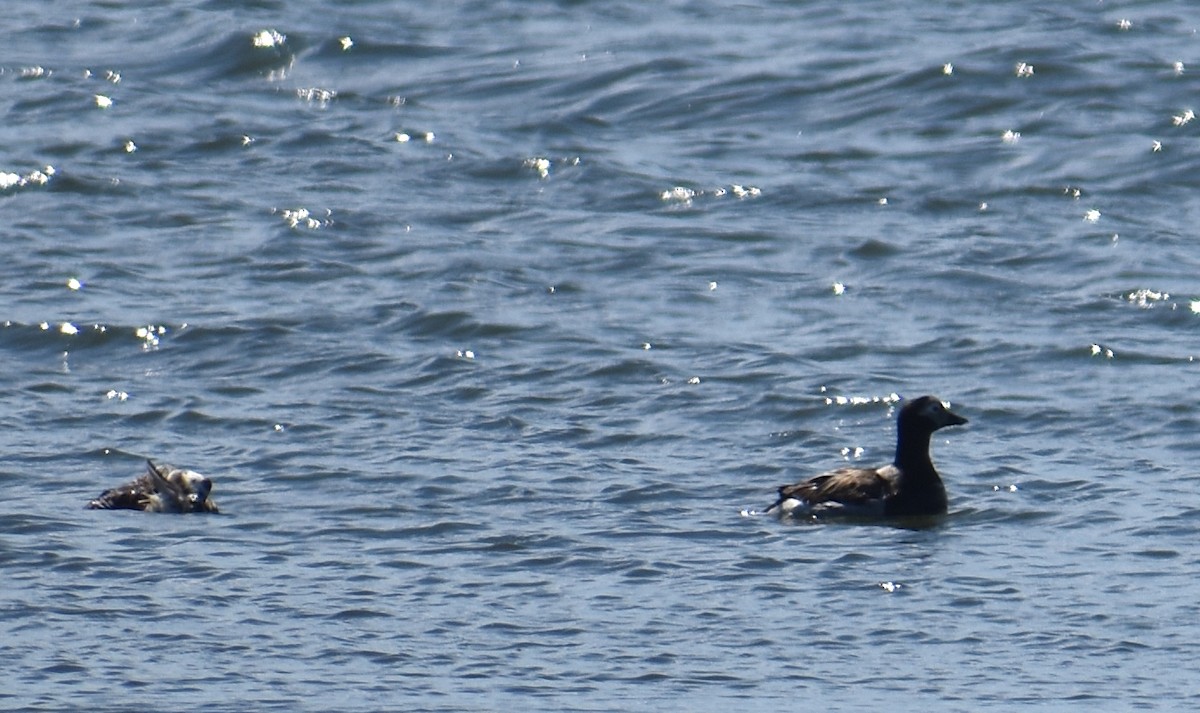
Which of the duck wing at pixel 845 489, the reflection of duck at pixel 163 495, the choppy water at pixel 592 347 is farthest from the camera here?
the duck wing at pixel 845 489

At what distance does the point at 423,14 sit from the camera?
28.4 meters

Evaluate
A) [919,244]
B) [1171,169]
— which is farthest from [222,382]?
[1171,169]

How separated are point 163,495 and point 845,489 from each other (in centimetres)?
351

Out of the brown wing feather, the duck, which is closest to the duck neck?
the duck

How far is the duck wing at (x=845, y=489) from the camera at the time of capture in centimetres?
1272

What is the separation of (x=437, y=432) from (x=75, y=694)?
510 cm

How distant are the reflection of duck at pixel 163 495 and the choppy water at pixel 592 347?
205 mm

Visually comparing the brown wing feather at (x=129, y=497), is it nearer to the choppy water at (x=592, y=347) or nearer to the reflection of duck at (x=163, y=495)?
the reflection of duck at (x=163, y=495)

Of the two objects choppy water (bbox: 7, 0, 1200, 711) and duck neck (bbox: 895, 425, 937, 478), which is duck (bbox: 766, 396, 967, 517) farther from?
choppy water (bbox: 7, 0, 1200, 711)

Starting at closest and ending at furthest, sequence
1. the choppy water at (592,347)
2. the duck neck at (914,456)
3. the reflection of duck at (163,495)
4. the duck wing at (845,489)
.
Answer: the choppy water at (592,347), the reflection of duck at (163,495), the duck wing at (845,489), the duck neck at (914,456)

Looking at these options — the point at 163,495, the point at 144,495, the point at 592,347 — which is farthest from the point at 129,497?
the point at 592,347

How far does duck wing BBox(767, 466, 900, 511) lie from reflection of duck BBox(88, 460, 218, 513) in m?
2.90

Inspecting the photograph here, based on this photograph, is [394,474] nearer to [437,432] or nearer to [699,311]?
[437,432]

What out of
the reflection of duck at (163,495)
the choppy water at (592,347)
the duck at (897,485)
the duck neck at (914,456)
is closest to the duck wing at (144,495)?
the reflection of duck at (163,495)
